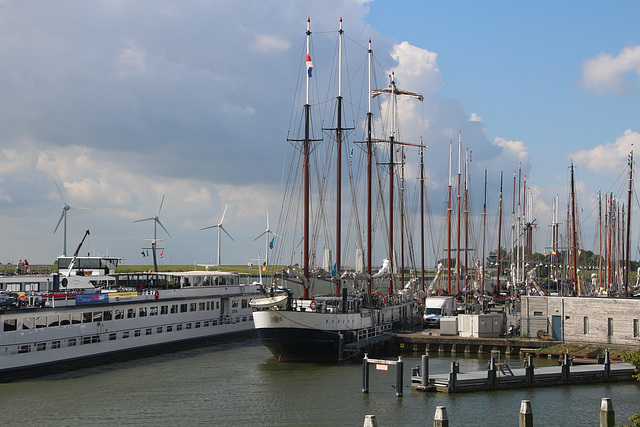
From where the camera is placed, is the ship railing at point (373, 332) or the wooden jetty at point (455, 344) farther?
the ship railing at point (373, 332)

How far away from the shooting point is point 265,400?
129 feet

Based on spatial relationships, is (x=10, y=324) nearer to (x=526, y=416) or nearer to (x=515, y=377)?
(x=515, y=377)

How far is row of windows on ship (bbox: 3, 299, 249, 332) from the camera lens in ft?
147

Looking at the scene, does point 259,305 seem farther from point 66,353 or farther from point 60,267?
point 60,267

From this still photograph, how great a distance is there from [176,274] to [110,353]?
52.4ft

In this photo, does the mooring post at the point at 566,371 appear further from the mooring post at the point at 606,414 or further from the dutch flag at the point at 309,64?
the dutch flag at the point at 309,64

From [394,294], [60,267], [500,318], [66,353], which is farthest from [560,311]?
[60,267]

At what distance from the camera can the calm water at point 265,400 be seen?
34.5 meters

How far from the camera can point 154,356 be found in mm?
55969

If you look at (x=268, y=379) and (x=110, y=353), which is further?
(x=110, y=353)

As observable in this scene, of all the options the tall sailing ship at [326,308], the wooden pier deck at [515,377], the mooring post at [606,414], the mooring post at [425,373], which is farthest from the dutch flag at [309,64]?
the mooring post at [606,414]

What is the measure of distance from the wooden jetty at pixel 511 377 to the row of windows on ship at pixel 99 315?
26.0 meters

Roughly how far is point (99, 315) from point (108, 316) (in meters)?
1.07

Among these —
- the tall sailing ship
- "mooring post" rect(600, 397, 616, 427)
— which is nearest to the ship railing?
the tall sailing ship
